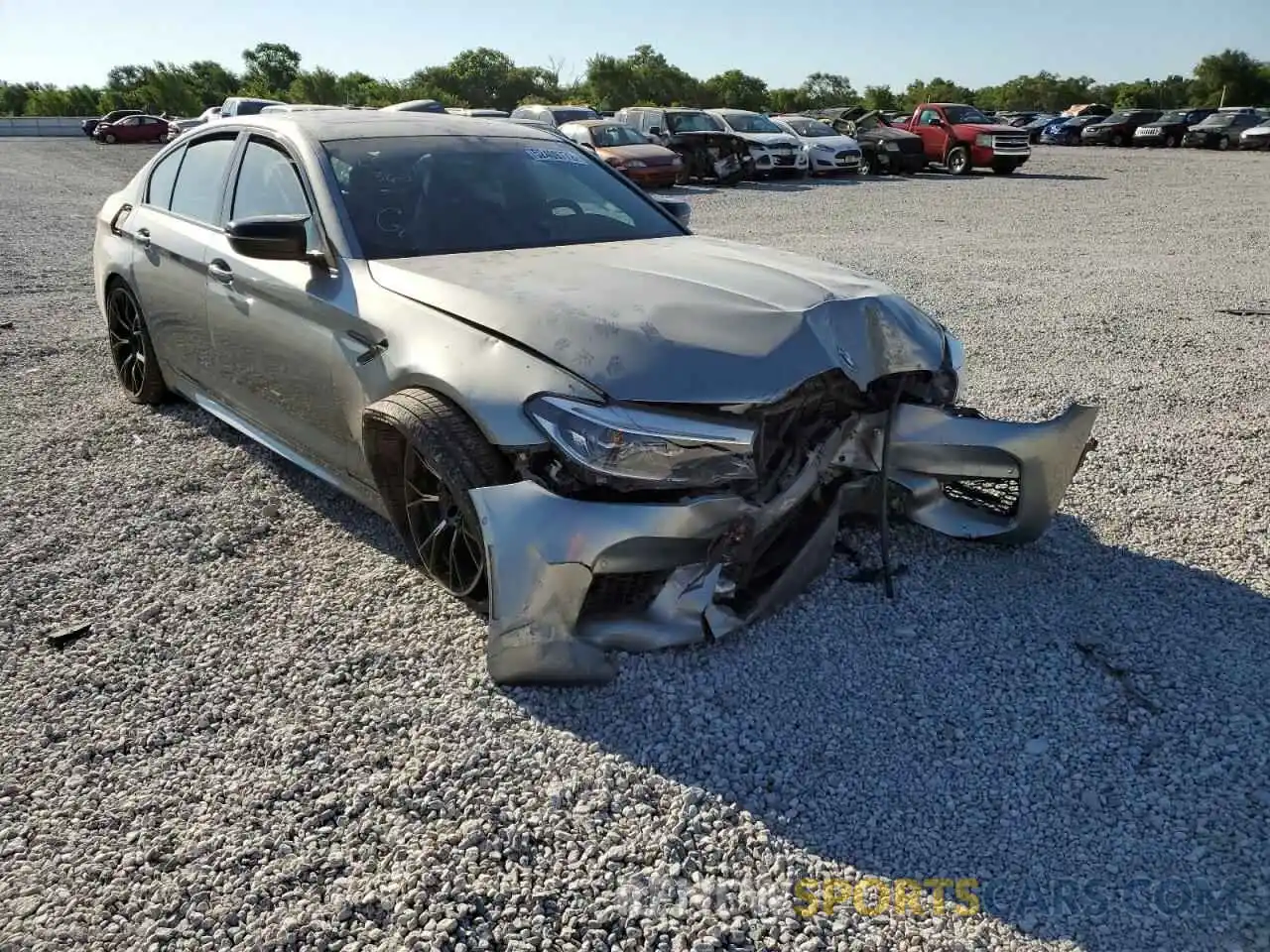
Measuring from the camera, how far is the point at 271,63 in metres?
81.7

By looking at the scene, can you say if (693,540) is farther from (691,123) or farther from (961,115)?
(961,115)

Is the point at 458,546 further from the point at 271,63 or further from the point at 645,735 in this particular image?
the point at 271,63

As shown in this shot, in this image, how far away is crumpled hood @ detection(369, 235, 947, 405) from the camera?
294 centimetres

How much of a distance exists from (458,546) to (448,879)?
1204 mm

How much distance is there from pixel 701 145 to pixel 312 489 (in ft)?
64.1

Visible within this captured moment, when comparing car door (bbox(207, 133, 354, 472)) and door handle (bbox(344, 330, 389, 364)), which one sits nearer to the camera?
door handle (bbox(344, 330, 389, 364))

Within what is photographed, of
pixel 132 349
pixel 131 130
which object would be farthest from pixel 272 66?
pixel 132 349

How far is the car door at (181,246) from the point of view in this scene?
15.0 feet

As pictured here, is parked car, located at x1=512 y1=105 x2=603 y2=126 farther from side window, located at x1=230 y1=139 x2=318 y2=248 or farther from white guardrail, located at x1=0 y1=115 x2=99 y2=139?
white guardrail, located at x1=0 y1=115 x2=99 y2=139

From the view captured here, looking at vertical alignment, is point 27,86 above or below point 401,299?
above

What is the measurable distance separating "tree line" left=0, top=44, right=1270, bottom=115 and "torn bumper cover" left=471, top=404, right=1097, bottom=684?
67.2m

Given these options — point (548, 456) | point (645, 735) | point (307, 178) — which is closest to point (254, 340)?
point (307, 178)

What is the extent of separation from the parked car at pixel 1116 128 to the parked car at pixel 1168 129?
2.89 feet

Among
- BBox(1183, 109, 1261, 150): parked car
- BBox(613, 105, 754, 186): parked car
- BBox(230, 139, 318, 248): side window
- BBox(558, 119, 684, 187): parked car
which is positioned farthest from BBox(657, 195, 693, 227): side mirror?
BBox(1183, 109, 1261, 150): parked car
